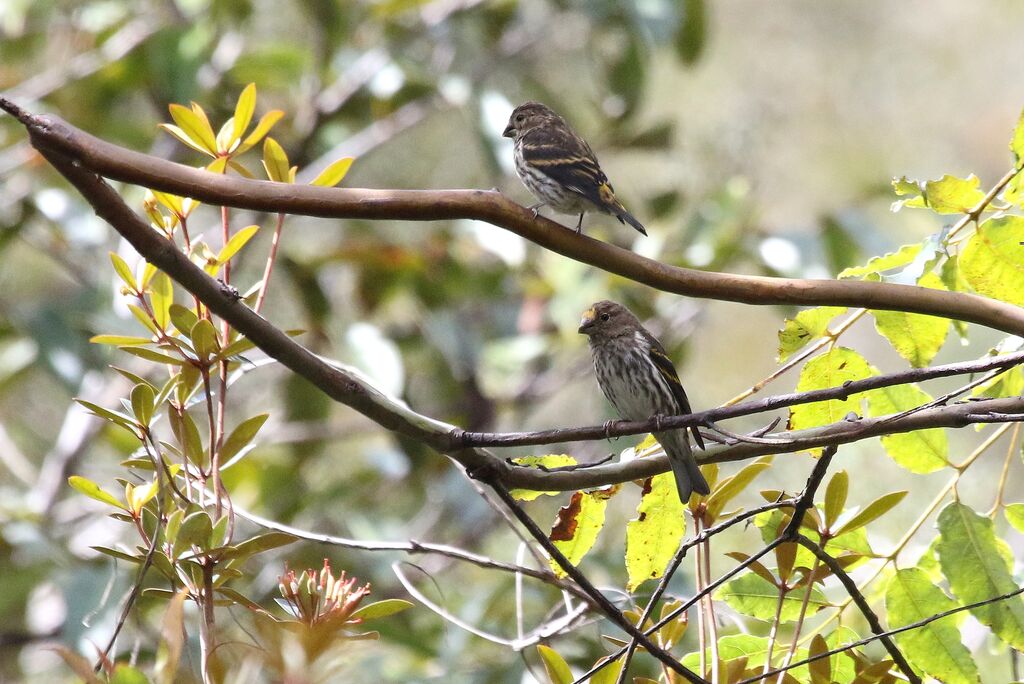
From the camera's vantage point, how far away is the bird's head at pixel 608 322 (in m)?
3.19

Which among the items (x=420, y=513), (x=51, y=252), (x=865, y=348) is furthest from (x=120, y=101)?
(x=865, y=348)

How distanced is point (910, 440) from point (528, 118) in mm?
2083

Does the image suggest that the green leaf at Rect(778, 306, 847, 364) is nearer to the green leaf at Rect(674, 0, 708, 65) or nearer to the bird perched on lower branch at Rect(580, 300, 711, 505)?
the bird perched on lower branch at Rect(580, 300, 711, 505)

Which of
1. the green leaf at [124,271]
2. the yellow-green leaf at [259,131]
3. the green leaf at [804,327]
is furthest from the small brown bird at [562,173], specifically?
the green leaf at [124,271]

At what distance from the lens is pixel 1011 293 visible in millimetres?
1901

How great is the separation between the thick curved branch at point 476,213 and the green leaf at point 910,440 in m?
0.40

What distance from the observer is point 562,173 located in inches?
123

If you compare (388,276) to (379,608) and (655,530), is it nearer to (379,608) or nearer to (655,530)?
(655,530)

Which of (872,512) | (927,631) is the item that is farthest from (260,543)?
(927,631)

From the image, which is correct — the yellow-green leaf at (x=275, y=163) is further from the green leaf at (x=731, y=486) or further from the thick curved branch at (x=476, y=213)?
the green leaf at (x=731, y=486)

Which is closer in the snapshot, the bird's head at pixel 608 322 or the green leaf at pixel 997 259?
the green leaf at pixel 997 259

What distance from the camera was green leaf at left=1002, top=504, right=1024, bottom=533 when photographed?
1978 mm

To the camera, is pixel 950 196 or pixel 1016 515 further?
pixel 1016 515

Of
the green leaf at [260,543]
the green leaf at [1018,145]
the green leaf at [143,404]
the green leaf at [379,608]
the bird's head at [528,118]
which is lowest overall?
the green leaf at [379,608]
